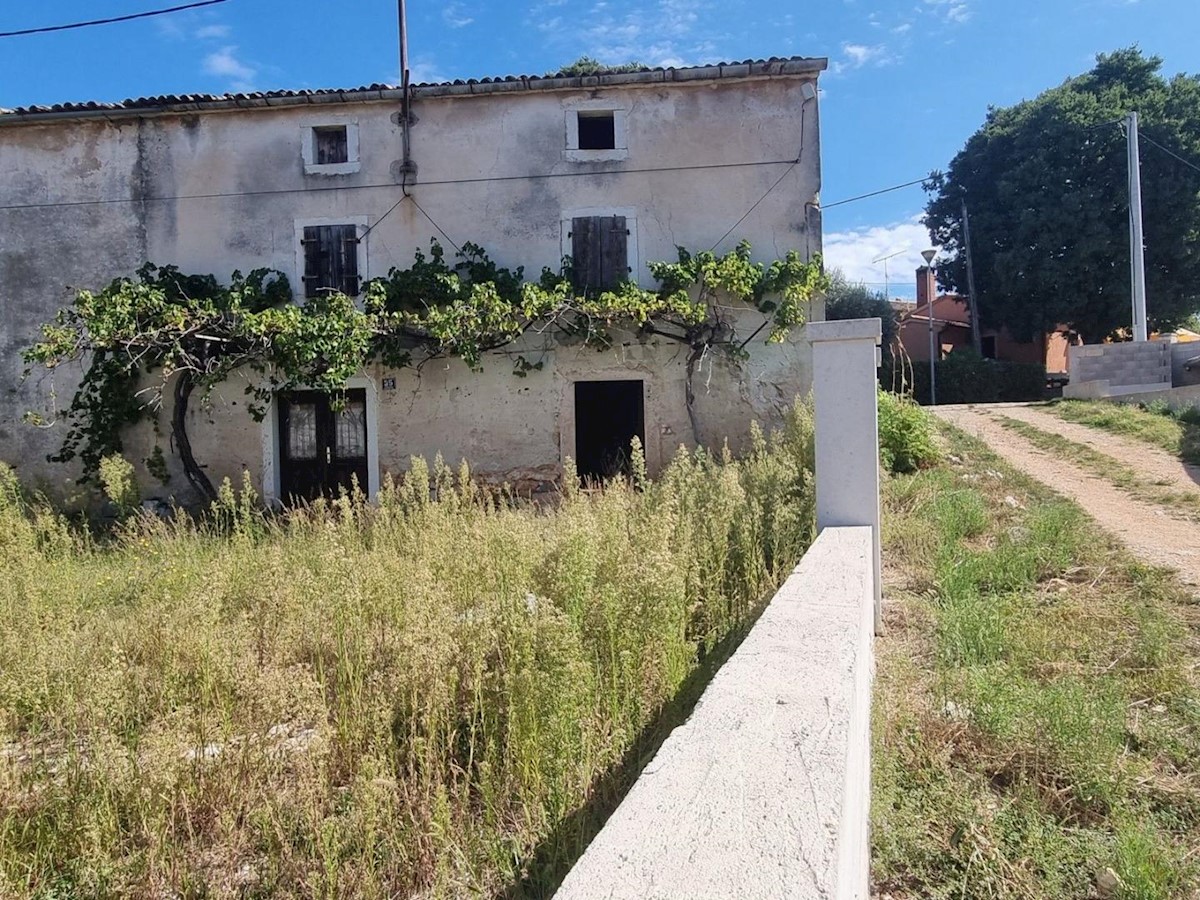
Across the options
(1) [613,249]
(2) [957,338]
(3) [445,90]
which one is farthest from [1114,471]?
(2) [957,338]

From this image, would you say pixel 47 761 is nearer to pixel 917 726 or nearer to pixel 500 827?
pixel 500 827

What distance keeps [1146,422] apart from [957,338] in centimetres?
2312

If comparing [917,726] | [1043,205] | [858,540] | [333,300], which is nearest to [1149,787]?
[917,726]

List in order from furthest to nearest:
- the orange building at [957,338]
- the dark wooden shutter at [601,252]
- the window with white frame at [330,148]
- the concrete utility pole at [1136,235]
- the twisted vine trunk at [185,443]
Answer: the orange building at [957,338]
the concrete utility pole at [1136,235]
the window with white frame at [330,148]
the twisted vine trunk at [185,443]
the dark wooden shutter at [601,252]

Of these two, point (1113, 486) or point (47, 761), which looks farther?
point (1113, 486)

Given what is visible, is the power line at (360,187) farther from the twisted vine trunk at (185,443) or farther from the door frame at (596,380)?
the door frame at (596,380)

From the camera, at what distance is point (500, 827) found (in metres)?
2.31

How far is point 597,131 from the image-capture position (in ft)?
36.8

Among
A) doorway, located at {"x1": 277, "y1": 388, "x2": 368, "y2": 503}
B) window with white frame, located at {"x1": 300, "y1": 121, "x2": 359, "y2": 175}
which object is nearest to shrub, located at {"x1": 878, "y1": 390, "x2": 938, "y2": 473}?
doorway, located at {"x1": 277, "y1": 388, "x2": 368, "y2": 503}

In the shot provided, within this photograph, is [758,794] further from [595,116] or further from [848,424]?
[595,116]

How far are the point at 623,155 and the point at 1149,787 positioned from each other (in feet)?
32.5

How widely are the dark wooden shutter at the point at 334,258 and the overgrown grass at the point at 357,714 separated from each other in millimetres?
7459

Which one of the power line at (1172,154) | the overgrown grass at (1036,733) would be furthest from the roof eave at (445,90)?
the power line at (1172,154)

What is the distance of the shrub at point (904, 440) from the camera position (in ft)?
27.2
